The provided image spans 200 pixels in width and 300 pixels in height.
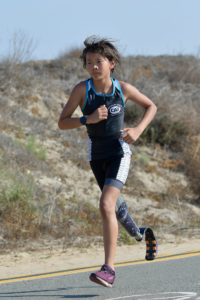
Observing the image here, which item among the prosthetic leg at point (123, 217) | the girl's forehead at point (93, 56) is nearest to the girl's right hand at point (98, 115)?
the girl's forehead at point (93, 56)

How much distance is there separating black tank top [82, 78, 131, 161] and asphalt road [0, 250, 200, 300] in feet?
4.87

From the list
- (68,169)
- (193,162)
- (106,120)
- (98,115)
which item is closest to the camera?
(98,115)

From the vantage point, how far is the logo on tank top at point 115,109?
4438 millimetres

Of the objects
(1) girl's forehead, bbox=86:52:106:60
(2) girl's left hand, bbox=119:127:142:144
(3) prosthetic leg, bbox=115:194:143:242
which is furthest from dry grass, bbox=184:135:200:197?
(1) girl's forehead, bbox=86:52:106:60

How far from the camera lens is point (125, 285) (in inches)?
184

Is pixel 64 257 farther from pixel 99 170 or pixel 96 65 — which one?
pixel 96 65

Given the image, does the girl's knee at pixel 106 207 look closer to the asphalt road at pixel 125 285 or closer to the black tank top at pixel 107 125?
the black tank top at pixel 107 125

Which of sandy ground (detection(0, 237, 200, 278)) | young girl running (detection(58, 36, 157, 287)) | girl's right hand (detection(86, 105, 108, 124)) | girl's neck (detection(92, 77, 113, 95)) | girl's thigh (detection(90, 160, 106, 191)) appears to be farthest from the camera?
sandy ground (detection(0, 237, 200, 278))

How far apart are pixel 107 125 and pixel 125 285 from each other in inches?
72.7

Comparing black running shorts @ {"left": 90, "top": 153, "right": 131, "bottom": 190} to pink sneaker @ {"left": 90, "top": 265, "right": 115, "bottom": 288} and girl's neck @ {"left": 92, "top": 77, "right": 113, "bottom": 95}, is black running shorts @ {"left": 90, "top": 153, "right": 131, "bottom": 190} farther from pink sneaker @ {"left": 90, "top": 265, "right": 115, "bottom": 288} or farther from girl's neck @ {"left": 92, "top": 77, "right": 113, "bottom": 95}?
pink sneaker @ {"left": 90, "top": 265, "right": 115, "bottom": 288}

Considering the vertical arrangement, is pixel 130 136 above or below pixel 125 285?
above

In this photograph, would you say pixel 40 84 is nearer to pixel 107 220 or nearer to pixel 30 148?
pixel 30 148

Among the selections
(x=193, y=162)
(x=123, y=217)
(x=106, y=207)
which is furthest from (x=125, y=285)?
(x=193, y=162)

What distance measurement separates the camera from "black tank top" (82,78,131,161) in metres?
4.42
